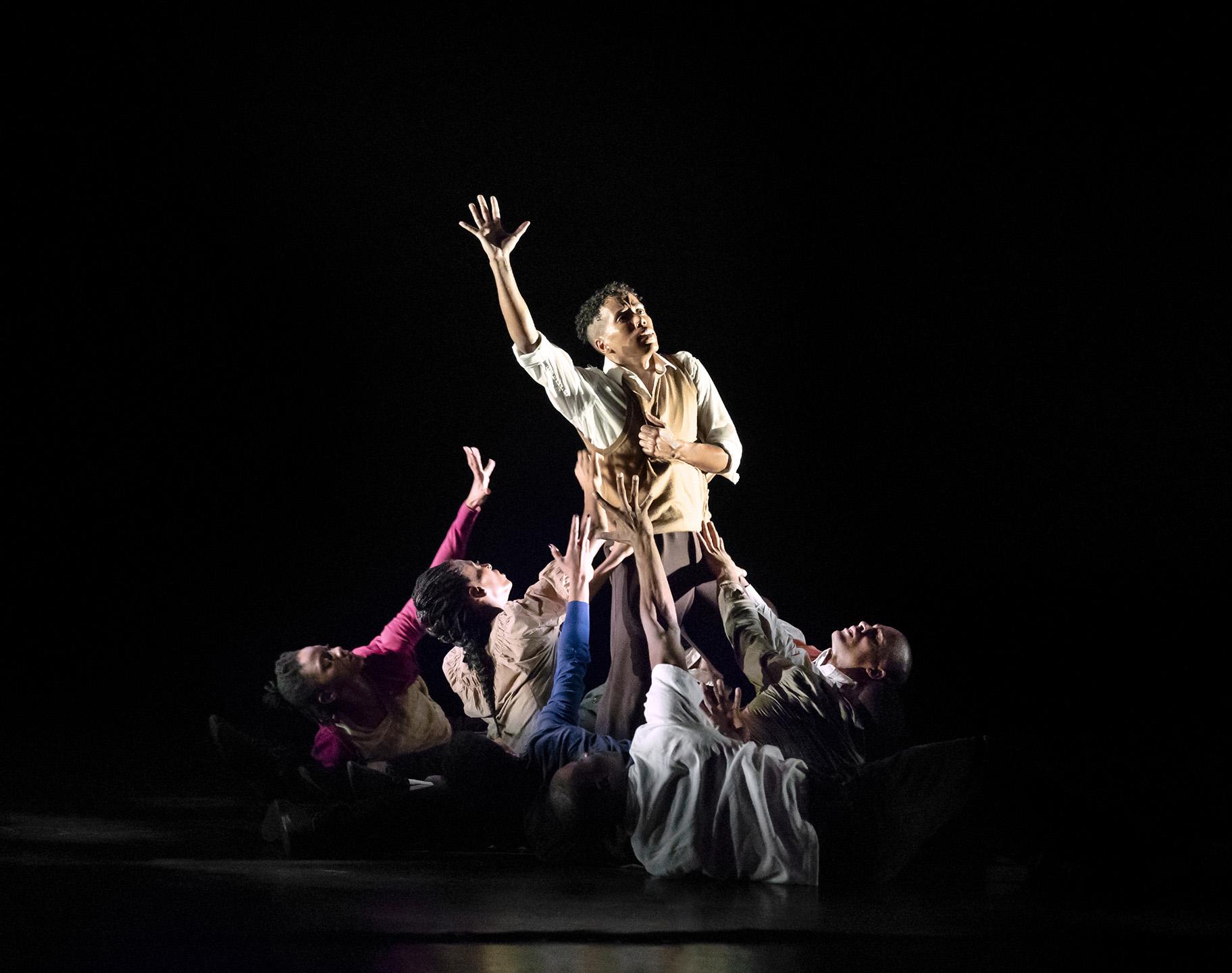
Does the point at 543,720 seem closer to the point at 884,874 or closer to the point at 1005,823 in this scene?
the point at 884,874

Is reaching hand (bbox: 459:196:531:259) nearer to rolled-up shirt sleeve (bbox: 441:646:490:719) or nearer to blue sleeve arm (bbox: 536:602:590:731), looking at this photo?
blue sleeve arm (bbox: 536:602:590:731)

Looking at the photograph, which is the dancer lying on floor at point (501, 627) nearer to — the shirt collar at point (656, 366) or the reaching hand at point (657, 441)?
the reaching hand at point (657, 441)

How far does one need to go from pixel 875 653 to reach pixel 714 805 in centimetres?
59

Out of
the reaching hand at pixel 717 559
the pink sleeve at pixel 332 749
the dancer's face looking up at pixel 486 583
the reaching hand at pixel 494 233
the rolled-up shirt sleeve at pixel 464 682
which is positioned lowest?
the pink sleeve at pixel 332 749

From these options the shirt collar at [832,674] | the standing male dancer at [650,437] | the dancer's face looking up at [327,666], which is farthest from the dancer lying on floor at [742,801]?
the dancer's face looking up at [327,666]

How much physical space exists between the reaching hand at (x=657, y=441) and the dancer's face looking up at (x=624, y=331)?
0.18m

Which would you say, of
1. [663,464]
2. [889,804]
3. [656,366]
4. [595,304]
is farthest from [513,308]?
[889,804]

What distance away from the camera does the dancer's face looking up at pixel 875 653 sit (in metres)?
3.83

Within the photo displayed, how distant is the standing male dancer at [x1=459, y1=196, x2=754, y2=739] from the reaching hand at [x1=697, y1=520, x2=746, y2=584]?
19 mm

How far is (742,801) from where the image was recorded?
11.7 ft

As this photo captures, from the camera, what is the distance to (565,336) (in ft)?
15.7

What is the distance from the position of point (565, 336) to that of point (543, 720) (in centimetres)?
145

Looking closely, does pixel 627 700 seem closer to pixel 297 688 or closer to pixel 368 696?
pixel 368 696

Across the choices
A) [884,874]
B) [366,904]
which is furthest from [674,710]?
[366,904]
